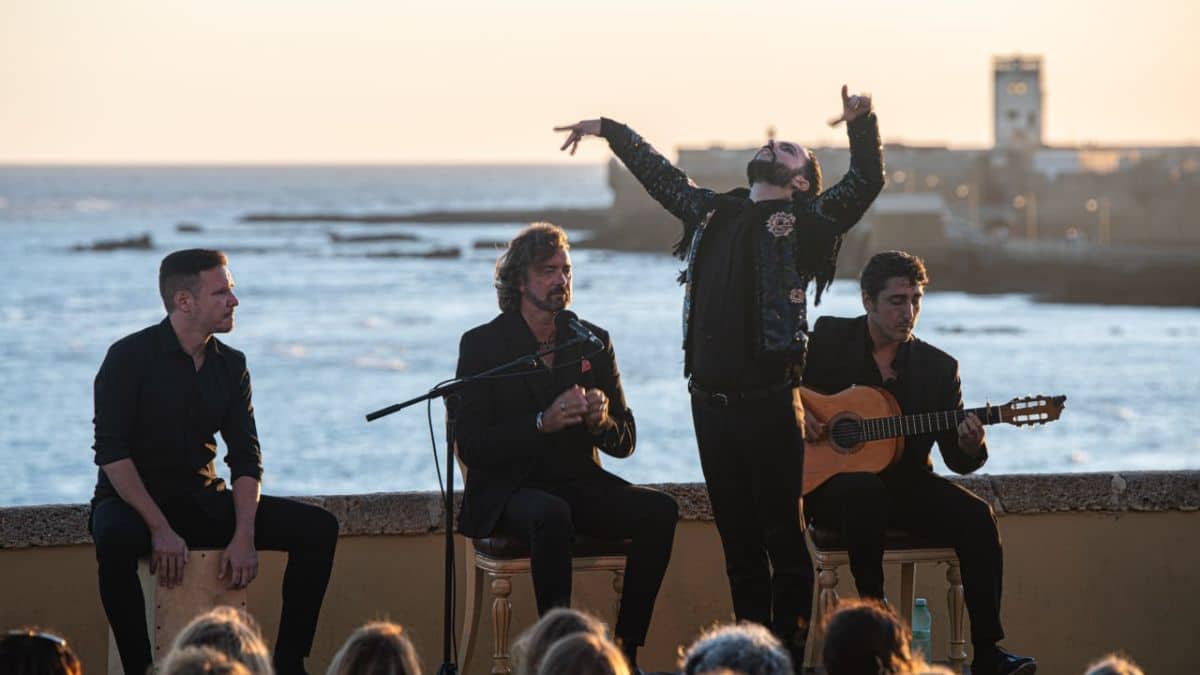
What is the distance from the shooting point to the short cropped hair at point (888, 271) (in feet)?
16.0

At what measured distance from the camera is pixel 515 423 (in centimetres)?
473

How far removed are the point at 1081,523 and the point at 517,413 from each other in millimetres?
1603

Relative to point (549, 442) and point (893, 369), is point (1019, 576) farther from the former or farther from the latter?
point (549, 442)

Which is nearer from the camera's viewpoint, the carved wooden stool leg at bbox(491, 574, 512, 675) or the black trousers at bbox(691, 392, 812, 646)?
the black trousers at bbox(691, 392, 812, 646)

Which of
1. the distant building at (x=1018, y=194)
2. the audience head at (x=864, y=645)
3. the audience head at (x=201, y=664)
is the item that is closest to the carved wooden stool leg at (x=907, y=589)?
the audience head at (x=864, y=645)

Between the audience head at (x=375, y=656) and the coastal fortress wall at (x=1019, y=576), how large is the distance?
6.40 ft

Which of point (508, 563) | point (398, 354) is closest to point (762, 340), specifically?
point (508, 563)

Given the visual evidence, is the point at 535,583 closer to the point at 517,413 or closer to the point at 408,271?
the point at 517,413

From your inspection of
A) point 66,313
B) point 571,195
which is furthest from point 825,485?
point 571,195

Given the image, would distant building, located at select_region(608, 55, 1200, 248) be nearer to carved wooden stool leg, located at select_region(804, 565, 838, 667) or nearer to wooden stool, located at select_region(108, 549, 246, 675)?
carved wooden stool leg, located at select_region(804, 565, 838, 667)

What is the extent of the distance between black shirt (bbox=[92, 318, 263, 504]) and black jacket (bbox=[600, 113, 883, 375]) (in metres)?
1.12

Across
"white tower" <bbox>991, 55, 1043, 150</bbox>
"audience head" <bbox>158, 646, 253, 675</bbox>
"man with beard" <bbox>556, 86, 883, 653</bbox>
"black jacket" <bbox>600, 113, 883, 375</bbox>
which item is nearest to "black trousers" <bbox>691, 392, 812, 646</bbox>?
"man with beard" <bbox>556, 86, 883, 653</bbox>

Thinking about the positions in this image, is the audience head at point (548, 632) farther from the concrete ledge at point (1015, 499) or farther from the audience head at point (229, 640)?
the concrete ledge at point (1015, 499)

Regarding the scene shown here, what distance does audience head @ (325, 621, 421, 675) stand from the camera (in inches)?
119
